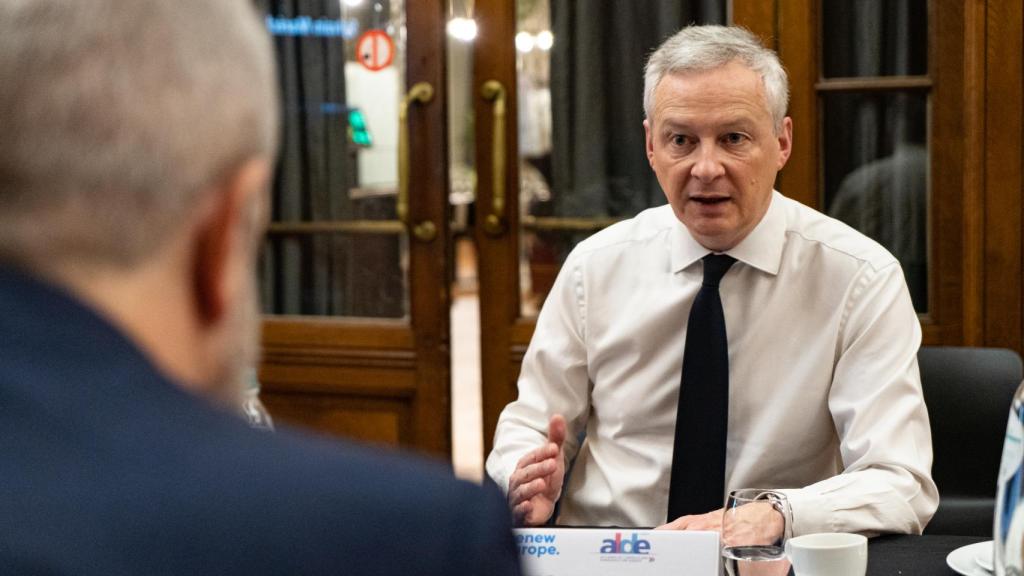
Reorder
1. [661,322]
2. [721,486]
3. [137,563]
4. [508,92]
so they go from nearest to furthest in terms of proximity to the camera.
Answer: [137,563], [721,486], [661,322], [508,92]

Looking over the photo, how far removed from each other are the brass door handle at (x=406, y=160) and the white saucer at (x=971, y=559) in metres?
2.12

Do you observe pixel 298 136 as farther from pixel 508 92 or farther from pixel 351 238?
pixel 508 92

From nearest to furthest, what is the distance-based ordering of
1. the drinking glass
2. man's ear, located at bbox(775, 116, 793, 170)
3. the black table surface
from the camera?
1. the drinking glass
2. the black table surface
3. man's ear, located at bbox(775, 116, 793, 170)

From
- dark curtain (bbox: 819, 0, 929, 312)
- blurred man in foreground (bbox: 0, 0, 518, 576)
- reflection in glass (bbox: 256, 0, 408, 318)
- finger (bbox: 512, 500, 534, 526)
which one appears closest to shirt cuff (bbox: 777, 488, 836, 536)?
finger (bbox: 512, 500, 534, 526)

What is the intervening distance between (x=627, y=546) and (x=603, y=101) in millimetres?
2120

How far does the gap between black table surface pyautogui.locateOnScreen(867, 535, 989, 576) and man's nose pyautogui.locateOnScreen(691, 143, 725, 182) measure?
68cm

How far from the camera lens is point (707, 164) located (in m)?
2.13

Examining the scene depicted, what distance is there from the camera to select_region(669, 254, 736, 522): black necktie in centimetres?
203

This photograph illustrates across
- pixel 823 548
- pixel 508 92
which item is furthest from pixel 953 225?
pixel 823 548

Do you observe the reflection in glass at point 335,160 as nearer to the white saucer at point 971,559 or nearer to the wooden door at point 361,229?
the wooden door at point 361,229

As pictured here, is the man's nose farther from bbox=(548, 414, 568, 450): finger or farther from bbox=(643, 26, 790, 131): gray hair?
bbox=(548, 414, 568, 450): finger

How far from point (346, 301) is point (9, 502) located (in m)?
3.16

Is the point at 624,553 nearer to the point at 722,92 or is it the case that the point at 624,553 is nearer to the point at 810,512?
the point at 810,512

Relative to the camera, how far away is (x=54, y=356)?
566 mm
